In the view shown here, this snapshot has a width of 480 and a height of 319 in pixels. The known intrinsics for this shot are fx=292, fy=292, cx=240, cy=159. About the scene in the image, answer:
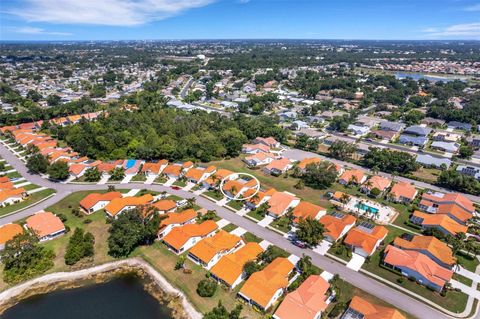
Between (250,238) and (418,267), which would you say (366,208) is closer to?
(418,267)

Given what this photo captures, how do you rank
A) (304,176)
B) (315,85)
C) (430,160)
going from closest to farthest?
(304,176)
(430,160)
(315,85)

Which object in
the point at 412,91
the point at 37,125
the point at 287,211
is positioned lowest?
the point at 287,211

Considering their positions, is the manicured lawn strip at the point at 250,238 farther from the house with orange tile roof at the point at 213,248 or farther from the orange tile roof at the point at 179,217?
the orange tile roof at the point at 179,217

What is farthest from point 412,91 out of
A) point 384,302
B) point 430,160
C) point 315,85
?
point 384,302

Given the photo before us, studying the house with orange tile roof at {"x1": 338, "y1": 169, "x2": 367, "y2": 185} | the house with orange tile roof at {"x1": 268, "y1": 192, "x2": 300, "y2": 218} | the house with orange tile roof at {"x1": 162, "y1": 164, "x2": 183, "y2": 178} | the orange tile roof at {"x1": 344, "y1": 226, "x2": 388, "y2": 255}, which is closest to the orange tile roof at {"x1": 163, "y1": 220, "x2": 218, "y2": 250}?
the house with orange tile roof at {"x1": 268, "y1": 192, "x2": 300, "y2": 218}

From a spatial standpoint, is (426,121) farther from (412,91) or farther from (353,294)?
(353,294)

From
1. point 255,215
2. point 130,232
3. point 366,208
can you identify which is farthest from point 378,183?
point 130,232
